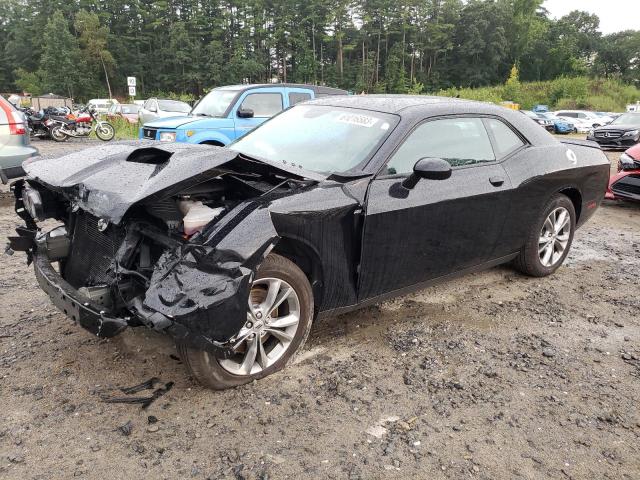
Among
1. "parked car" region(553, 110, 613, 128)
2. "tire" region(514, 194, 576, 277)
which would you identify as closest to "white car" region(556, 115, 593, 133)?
"parked car" region(553, 110, 613, 128)

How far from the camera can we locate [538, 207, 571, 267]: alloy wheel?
4.50 m

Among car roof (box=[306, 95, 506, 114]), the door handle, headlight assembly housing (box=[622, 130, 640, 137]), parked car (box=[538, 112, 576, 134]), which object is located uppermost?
car roof (box=[306, 95, 506, 114])

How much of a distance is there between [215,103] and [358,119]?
6.22m

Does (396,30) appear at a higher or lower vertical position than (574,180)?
higher

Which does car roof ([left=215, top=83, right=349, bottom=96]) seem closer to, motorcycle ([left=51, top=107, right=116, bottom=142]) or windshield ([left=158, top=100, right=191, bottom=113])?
motorcycle ([left=51, top=107, right=116, bottom=142])

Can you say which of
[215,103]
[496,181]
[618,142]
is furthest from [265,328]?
[618,142]

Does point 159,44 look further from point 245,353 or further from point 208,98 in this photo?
point 245,353

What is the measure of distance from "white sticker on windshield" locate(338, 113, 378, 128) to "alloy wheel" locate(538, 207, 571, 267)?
79.8 inches

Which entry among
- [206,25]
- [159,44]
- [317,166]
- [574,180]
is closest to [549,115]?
[574,180]

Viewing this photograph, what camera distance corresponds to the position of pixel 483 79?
76875mm

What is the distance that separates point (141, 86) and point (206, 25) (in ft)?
42.8

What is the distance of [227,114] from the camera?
8.63 m

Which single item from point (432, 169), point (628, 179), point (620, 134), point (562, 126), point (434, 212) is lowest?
point (562, 126)

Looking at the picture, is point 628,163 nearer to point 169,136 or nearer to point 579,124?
point 169,136
